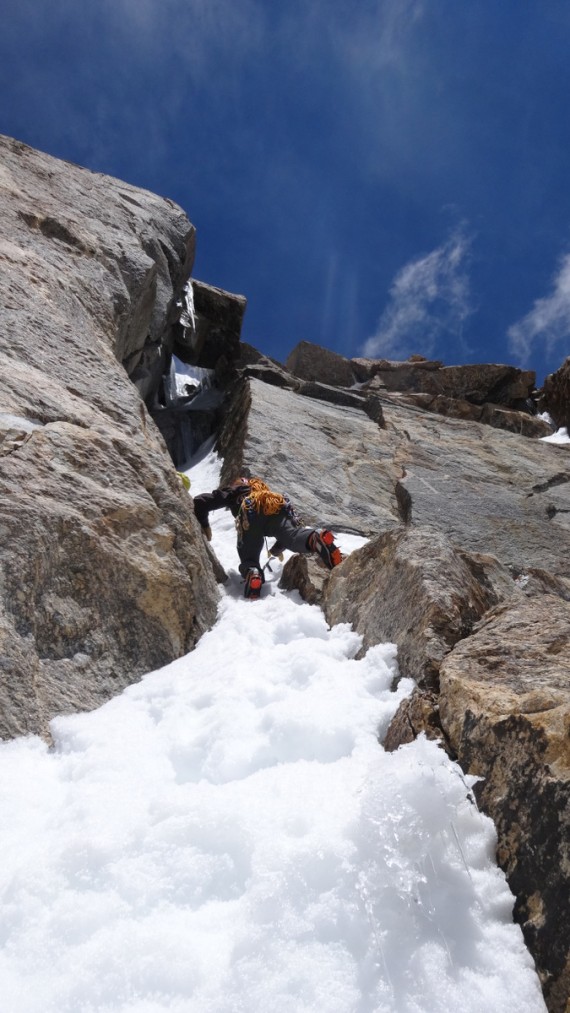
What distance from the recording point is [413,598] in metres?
3.74

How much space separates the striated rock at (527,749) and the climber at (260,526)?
3.10 m

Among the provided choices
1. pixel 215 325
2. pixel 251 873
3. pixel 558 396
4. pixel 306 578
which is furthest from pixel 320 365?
pixel 251 873

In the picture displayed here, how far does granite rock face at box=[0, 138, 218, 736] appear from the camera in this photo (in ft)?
11.4

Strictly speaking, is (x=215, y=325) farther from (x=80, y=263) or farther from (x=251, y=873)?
(x=251, y=873)

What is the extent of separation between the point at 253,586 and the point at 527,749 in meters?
3.58

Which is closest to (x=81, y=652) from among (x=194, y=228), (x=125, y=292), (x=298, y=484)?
(x=125, y=292)

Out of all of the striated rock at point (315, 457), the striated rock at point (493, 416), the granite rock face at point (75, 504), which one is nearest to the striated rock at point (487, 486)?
the striated rock at point (315, 457)

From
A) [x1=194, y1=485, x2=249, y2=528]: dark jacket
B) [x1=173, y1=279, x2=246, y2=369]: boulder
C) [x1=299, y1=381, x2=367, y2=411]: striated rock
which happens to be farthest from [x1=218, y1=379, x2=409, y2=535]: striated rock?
[x1=173, y1=279, x2=246, y2=369]: boulder

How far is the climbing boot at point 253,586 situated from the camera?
5.63 meters

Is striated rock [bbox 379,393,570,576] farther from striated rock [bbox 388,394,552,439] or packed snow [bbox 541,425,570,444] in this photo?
packed snow [bbox 541,425,570,444]

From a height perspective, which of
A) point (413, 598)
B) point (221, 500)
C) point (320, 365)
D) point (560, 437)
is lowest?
point (221, 500)

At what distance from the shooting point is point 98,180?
1088 centimetres

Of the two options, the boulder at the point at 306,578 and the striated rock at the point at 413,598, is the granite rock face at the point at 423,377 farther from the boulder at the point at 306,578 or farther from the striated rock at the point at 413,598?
the striated rock at the point at 413,598

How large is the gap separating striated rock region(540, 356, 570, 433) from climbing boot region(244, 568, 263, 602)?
597 inches
